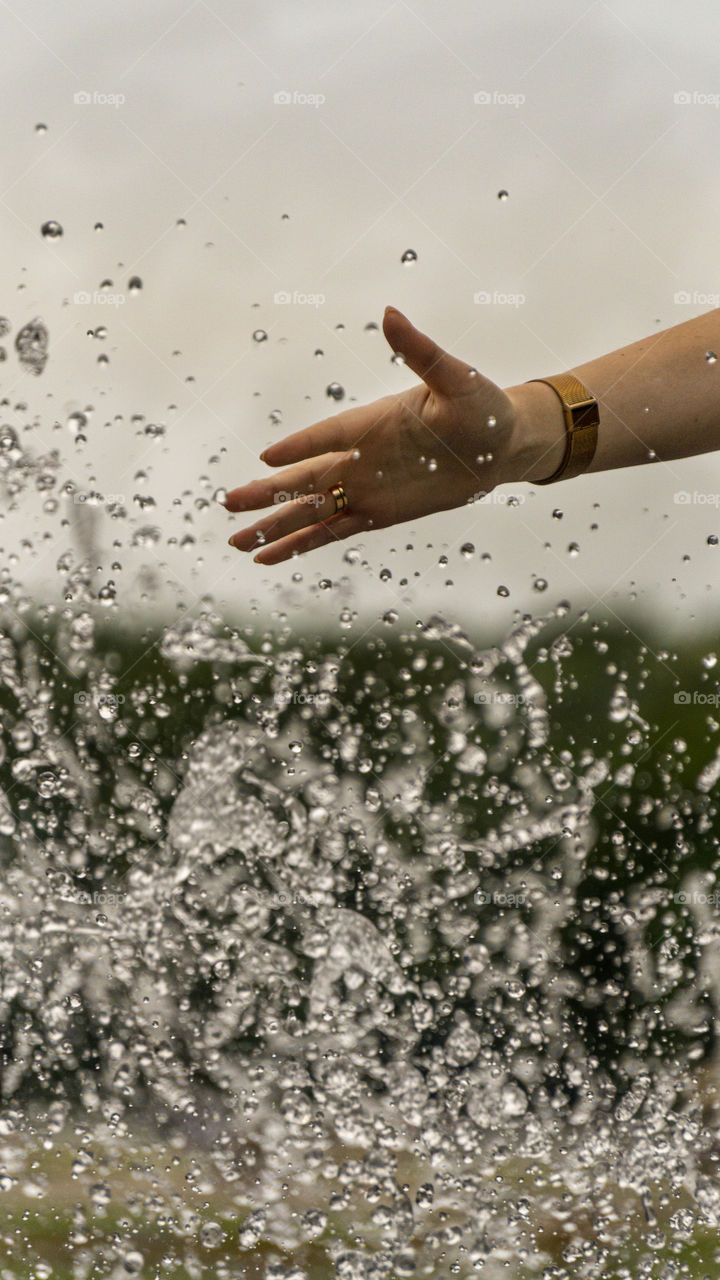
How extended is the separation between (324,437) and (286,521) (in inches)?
4.6

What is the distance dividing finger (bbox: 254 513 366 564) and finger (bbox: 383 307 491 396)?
0.72 feet

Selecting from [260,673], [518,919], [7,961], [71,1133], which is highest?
[260,673]

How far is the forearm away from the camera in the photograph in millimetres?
1417

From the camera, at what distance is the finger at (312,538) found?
134 centimetres

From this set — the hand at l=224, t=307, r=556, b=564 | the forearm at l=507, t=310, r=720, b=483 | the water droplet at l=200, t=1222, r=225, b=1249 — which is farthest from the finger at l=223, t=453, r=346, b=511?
the water droplet at l=200, t=1222, r=225, b=1249

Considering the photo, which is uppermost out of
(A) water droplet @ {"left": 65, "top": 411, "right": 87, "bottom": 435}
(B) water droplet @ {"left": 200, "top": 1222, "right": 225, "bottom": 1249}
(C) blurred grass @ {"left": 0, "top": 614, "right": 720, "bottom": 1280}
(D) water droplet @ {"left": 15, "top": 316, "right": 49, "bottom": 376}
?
(D) water droplet @ {"left": 15, "top": 316, "right": 49, "bottom": 376}

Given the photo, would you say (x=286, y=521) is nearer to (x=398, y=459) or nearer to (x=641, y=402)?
(x=398, y=459)

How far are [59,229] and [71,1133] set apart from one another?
1.61 m

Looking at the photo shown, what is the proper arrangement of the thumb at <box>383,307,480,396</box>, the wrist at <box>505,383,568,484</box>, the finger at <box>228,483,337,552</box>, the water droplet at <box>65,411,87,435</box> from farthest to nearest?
the water droplet at <box>65,411,87,435</box> < the wrist at <box>505,383,568,484</box> < the finger at <box>228,483,337,552</box> < the thumb at <box>383,307,480,396</box>

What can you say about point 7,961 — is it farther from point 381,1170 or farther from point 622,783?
point 622,783

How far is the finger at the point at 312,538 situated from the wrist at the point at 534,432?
0.24 m

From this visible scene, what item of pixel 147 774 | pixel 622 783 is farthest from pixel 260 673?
pixel 622 783

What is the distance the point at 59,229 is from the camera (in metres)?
1.62

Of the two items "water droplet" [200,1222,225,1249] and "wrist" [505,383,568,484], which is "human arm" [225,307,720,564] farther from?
"water droplet" [200,1222,225,1249]
